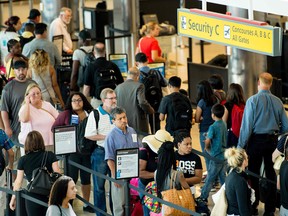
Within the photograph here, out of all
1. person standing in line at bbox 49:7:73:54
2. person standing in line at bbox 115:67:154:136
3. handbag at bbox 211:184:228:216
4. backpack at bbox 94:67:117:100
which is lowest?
handbag at bbox 211:184:228:216

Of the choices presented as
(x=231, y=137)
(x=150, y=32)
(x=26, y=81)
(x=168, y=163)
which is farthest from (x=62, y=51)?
(x=168, y=163)

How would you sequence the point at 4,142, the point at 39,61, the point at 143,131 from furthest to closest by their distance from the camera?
the point at 39,61, the point at 143,131, the point at 4,142

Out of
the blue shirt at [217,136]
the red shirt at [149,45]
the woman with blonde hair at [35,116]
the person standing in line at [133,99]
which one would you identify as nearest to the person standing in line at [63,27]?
the red shirt at [149,45]

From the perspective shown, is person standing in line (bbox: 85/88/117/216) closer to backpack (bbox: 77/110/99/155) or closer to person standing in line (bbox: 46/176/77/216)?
backpack (bbox: 77/110/99/155)

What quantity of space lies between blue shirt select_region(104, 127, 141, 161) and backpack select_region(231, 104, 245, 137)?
1.81m

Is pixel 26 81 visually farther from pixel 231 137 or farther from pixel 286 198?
pixel 286 198

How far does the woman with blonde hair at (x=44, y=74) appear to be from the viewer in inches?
555

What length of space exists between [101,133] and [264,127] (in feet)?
6.39

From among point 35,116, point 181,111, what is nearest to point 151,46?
point 181,111

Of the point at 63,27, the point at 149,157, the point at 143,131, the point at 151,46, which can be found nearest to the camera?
the point at 149,157

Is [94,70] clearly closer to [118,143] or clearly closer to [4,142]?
[4,142]

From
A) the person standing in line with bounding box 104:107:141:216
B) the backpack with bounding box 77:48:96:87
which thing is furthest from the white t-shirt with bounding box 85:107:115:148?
the backpack with bounding box 77:48:96:87

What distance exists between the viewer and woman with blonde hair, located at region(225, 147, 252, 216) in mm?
9812

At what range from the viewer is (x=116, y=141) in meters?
11.1
